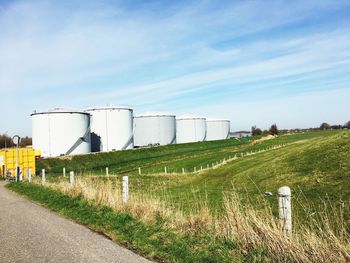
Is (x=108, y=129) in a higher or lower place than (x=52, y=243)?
higher

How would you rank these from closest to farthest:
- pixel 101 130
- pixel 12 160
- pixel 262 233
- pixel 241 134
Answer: pixel 262 233 < pixel 12 160 < pixel 101 130 < pixel 241 134

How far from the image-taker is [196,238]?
7672mm

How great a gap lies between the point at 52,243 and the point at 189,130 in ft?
319

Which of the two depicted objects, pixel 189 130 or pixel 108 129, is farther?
pixel 189 130

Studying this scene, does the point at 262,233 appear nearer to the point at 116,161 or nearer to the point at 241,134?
A: the point at 116,161

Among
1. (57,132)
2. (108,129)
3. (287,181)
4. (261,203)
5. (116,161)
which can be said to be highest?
(108,129)

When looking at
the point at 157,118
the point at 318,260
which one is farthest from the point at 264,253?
the point at 157,118

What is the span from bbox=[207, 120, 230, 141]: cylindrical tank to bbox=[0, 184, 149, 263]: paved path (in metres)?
109

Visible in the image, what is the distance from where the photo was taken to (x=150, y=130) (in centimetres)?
8831

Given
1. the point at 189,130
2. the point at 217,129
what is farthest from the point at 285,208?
the point at 217,129

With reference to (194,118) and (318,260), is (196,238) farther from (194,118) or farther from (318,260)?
(194,118)

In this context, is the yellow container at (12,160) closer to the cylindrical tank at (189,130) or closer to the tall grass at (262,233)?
the tall grass at (262,233)

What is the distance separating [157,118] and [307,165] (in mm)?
67316

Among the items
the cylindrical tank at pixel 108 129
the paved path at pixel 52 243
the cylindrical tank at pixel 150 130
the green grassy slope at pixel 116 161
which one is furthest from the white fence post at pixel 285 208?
the cylindrical tank at pixel 150 130
